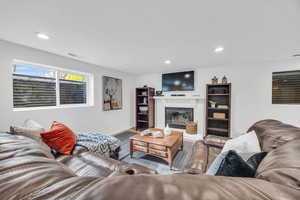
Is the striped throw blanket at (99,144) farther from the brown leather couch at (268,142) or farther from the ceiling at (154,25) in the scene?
the ceiling at (154,25)

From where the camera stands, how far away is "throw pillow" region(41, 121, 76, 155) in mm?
1479

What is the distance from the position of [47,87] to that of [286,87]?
5.67 meters

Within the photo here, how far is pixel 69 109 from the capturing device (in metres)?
2.89

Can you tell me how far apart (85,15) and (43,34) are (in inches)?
36.6

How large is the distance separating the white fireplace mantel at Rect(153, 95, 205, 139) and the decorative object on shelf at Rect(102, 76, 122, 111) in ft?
4.45

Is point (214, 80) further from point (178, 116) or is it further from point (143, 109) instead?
point (143, 109)

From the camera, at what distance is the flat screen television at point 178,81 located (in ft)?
13.2

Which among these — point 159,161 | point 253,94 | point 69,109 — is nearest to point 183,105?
point 253,94

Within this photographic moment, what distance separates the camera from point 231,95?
11.7ft

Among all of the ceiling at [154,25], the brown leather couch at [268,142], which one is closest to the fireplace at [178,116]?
the ceiling at [154,25]

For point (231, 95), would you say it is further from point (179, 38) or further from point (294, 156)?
point (294, 156)

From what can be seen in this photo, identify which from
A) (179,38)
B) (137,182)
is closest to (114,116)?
(179,38)

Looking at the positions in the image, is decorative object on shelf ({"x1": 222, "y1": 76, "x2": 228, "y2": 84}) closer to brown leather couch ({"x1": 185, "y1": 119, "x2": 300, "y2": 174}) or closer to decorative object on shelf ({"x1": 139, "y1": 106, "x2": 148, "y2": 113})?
brown leather couch ({"x1": 185, "y1": 119, "x2": 300, "y2": 174})

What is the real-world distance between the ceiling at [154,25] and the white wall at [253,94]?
0.87 m
